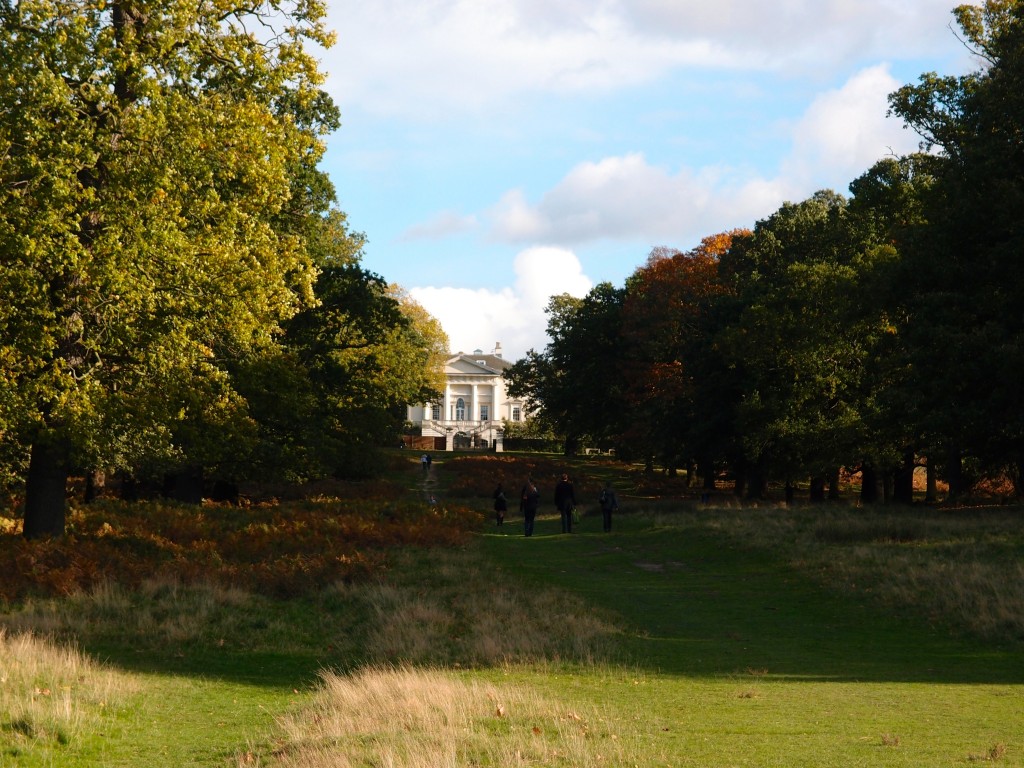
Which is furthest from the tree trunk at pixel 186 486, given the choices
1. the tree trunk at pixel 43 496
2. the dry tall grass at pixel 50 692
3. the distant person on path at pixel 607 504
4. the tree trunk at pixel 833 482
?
the tree trunk at pixel 833 482

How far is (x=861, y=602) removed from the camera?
58.0ft

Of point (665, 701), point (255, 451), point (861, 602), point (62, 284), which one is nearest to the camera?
point (665, 701)

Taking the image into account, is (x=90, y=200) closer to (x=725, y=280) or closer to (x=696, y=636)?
(x=696, y=636)

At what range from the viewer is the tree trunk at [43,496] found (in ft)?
67.1

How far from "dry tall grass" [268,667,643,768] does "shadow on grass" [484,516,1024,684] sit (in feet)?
10.2

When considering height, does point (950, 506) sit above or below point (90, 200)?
below

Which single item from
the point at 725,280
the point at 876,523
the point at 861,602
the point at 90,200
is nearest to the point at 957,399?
the point at 876,523

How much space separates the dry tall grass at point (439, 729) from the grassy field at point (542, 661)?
0.03 meters

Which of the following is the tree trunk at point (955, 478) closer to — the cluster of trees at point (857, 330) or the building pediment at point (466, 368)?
the cluster of trees at point (857, 330)

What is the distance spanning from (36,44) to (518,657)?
13.2 meters

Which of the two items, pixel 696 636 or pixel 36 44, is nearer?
pixel 696 636

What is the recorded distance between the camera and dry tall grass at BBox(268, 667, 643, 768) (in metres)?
7.86

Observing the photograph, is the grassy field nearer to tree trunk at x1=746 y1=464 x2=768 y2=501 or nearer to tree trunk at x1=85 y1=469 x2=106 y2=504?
tree trunk at x1=85 y1=469 x2=106 y2=504

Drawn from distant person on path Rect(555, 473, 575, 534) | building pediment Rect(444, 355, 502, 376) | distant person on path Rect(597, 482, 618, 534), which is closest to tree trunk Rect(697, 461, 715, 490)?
distant person on path Rect(597, 482, 618, 534)
